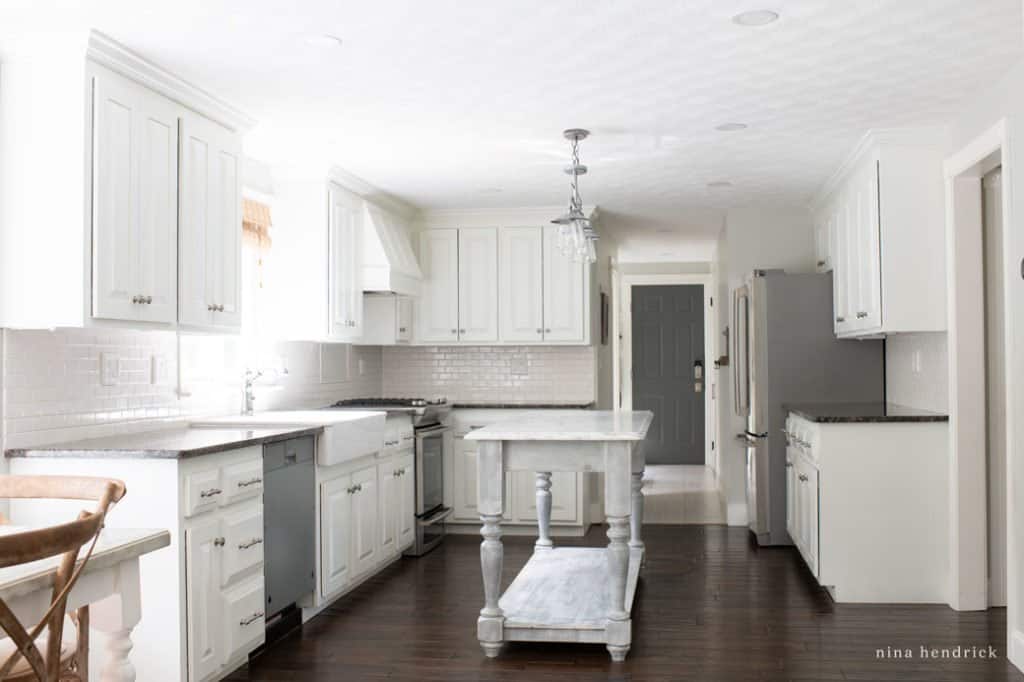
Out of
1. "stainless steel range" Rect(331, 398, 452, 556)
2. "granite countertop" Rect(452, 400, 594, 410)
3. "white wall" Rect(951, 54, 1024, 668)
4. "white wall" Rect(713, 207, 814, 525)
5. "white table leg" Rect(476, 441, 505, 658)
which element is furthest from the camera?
"white wall" Rect(713, 207, 814, 525)

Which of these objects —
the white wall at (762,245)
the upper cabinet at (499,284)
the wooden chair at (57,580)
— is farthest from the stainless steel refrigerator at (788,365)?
the wooden chair at (57,580)

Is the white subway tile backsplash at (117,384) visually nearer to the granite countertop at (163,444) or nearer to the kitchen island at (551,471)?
the granite countertop at (163,444)

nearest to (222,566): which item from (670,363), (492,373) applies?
(492,373)

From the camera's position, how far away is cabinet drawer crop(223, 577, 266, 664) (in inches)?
146

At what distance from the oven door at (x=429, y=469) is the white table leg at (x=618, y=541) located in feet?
7.93

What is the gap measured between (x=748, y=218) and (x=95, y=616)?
19.7 ft

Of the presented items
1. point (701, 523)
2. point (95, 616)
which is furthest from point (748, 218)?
point (95, 616)

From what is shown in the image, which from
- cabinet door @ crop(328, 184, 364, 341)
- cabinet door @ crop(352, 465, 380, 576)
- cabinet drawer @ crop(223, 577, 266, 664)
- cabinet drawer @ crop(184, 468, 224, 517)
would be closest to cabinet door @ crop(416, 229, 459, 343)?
cabinet door @ crop(328, 184, 364, 341)

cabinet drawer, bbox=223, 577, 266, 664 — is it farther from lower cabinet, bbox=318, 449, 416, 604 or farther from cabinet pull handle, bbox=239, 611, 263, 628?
lower cabinet, bbox=318, 449, 416, 604

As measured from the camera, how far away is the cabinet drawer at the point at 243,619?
12.1 feet

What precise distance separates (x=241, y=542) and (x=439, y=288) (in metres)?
3.66

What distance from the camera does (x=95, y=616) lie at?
2.25 metres

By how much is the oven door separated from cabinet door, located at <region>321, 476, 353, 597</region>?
1.20 metres

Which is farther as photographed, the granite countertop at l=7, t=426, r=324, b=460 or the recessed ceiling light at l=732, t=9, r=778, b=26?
the granite countertop at l=7, t=426, r=324, b=460
